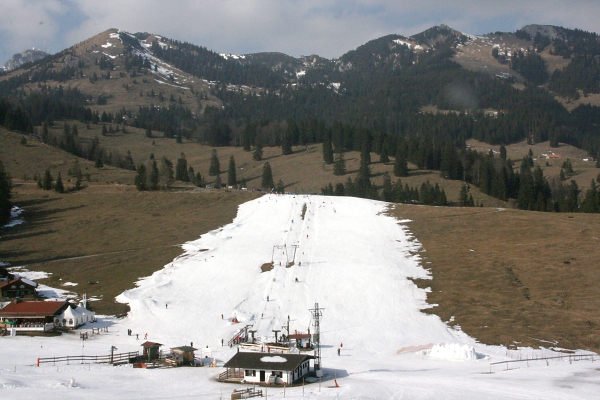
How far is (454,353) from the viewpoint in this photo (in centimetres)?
4503

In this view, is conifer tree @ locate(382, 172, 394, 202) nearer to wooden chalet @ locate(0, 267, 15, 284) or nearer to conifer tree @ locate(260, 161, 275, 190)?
conifer tree @ locate(260, 161, 275, 190)

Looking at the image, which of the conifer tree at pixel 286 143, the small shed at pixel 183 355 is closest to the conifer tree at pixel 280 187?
the conifer tree at pixel 286 143

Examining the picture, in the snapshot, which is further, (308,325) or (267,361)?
(308,325)

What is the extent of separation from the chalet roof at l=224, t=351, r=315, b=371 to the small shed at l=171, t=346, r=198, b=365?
183 inches

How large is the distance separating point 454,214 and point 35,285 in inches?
2471

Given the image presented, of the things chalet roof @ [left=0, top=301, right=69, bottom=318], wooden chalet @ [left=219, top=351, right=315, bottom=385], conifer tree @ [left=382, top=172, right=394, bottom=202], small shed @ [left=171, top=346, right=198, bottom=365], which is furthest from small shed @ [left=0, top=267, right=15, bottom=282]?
conifer tree @ [left=382, top=172, right=394, bottom=202]

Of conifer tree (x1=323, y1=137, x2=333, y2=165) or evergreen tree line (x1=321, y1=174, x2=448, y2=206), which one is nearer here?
evergreen tree line (x1=321, y1=174, x2=448, y2=206)

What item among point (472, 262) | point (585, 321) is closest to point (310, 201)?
point (472, 262)

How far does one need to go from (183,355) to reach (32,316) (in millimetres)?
17784

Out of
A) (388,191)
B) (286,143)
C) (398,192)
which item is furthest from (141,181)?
(286,143)

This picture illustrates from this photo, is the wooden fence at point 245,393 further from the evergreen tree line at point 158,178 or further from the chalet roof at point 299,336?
the evergreen tree line at point 158,178

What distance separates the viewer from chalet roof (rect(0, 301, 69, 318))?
170 feet

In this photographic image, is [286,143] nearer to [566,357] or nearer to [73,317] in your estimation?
[73,317]

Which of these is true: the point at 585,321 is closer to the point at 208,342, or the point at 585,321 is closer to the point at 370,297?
the point at 370,297
